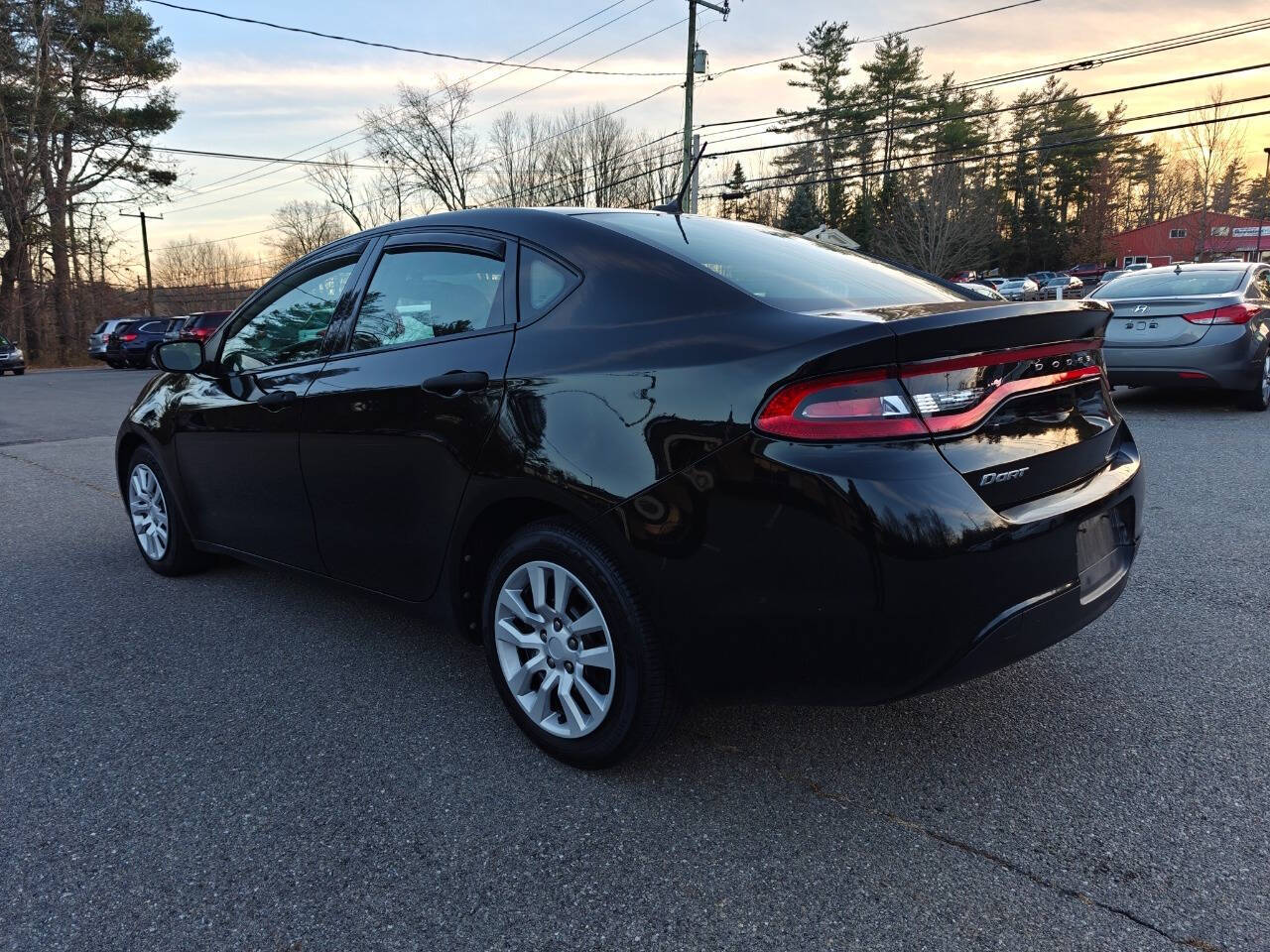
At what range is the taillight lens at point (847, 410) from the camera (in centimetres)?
197

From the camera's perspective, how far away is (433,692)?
3.05 m

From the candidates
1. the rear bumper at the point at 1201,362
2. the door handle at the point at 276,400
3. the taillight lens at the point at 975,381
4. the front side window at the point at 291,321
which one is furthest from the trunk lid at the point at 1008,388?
the rear bumper at the point at 1201,362

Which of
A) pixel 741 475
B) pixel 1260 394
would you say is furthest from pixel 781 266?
pixel 1260 394

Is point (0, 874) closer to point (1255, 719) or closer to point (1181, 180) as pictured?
point (1255, 719)

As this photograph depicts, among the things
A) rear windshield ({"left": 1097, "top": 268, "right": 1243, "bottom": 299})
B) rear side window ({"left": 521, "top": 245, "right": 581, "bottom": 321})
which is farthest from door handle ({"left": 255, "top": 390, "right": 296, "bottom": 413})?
rear windshield ({"left": 1097, "top": 268, "right": 1243, "bottom": 299})

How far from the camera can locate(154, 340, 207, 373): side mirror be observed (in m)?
3.84

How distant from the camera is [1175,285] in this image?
8992mm

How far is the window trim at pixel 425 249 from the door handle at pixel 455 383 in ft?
0.45

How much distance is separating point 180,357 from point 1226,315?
8761 millimetres

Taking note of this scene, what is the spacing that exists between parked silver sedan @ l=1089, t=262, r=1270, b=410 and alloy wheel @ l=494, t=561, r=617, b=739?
25.0ft

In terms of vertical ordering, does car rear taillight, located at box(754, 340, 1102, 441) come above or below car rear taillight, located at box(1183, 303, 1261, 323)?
below

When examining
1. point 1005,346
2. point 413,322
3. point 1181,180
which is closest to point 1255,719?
point 1005,346

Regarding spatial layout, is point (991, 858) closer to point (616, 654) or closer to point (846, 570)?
point (846, 570)

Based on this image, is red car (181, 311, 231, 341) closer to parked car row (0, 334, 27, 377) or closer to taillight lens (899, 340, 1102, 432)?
parked car row (0, 334, 27, 377)
